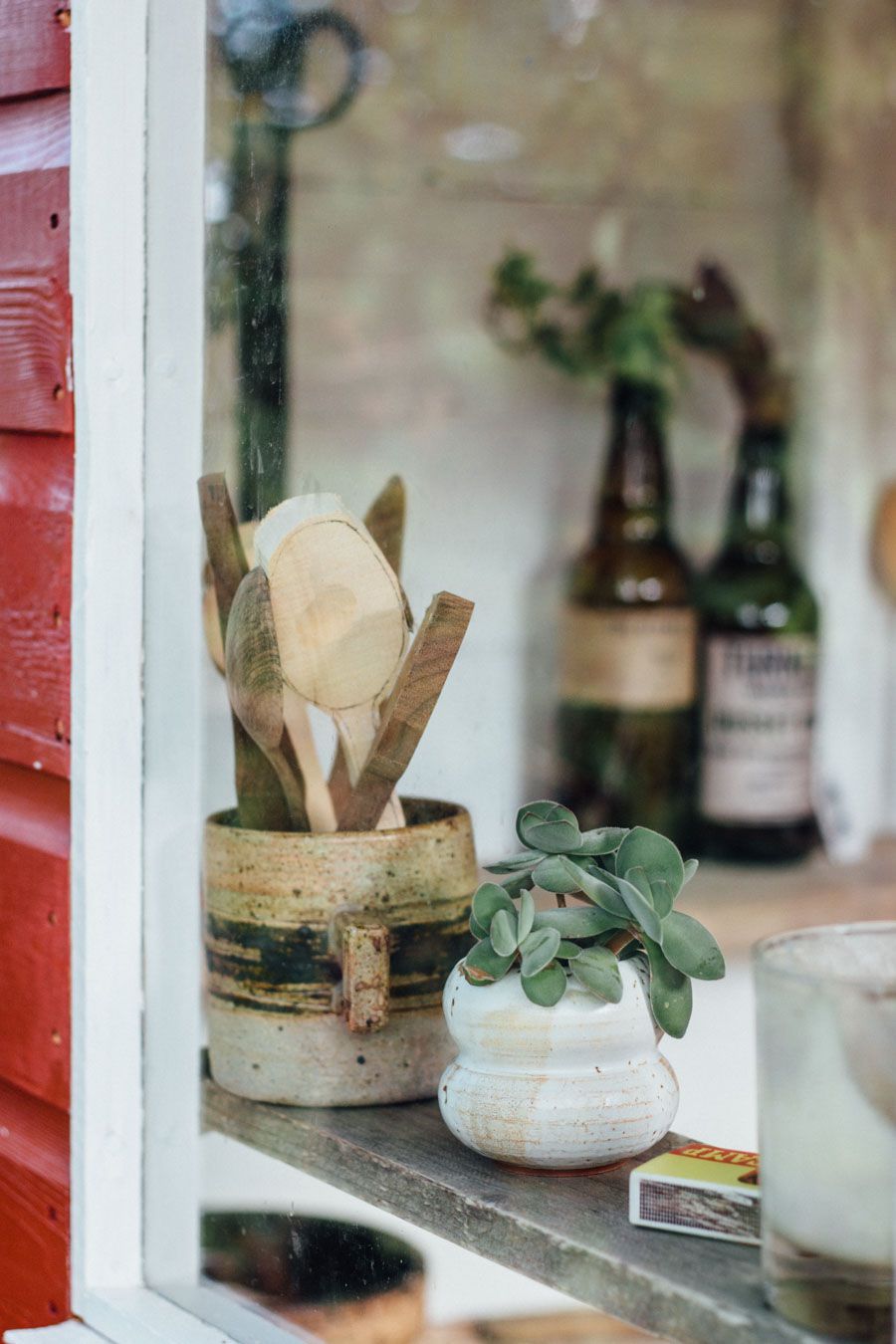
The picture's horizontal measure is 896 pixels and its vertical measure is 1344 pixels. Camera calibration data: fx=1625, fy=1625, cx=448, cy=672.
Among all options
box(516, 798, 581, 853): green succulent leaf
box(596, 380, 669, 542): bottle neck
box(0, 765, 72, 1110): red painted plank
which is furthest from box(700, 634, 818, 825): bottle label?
box(516, 798, 581, 853): green succulent leaf

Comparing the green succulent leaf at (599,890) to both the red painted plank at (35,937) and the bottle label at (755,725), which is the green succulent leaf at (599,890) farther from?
the bottle label at (755,725)

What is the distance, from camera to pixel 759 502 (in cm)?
145

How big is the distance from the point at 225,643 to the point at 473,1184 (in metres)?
0.20

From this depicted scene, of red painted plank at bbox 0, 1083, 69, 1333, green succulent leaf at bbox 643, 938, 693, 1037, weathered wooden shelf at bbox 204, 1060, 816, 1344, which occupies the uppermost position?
green succulent leaf at bbox 643, 938, 693, 1037

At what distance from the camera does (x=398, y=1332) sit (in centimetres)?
52

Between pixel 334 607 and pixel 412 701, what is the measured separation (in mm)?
41

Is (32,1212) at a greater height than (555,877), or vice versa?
(555,877)

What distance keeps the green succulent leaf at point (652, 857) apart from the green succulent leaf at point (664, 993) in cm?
2

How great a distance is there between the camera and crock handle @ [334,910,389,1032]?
19.9 inches

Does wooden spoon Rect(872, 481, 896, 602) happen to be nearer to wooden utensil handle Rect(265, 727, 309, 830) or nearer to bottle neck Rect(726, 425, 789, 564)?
bottle neck Rect(726, 425, 789, 564)

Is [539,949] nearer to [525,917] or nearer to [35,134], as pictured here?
[525,917]

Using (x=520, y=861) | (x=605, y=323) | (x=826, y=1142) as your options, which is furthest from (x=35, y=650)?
(x=605, y=323)

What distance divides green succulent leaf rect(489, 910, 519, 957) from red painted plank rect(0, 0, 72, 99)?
36 cm

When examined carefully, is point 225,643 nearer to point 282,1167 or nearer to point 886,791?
point 282,1167
